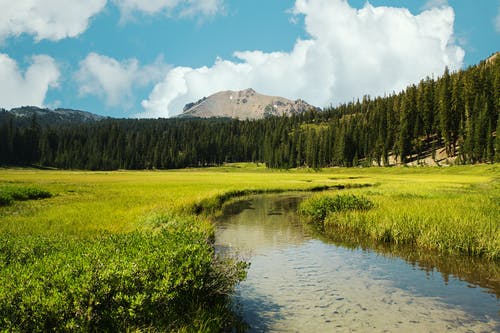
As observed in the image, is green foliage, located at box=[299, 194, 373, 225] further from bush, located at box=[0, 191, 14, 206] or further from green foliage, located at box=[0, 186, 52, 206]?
green foliage, located at box=[0, 186, 52, 206]

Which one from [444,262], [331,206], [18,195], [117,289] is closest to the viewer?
[117,289]

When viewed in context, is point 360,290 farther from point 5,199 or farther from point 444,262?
point 5,199

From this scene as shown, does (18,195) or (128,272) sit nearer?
(128,272)

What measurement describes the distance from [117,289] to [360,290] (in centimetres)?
904

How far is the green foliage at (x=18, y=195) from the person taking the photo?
28297 mm

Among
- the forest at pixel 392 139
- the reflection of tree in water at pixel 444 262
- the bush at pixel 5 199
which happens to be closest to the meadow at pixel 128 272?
the reflection of tree in water at pixel 444 262

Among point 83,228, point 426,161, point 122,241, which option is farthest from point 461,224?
point 426,161

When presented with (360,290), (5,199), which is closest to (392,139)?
(5,199)

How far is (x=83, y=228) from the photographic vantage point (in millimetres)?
18234

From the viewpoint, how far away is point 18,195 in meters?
31.3

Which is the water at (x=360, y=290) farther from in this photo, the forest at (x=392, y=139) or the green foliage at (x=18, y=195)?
the forest at (x=392, y=139)

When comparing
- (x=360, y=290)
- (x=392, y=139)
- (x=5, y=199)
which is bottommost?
(x=360, y=290)

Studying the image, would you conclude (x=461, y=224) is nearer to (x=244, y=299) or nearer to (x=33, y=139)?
(x=244, y=299)

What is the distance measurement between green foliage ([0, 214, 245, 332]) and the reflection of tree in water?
970 cm
